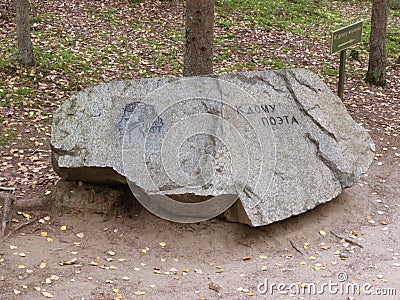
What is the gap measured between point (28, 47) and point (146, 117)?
4522mm

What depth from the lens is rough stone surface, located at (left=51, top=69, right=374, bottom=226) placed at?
5.45m

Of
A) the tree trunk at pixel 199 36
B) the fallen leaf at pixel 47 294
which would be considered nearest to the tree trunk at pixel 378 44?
the tree trunk at pixel 199 36

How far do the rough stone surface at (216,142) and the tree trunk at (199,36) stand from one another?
1225 millimetres

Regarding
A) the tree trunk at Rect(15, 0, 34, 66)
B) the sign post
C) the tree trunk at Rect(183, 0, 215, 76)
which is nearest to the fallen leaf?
the tree trunk at Rect(183, 0, 215, 76)

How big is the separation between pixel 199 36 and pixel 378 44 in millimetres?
4668

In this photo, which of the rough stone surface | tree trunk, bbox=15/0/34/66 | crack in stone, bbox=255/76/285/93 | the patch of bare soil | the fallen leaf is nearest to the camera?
the fallen leaf

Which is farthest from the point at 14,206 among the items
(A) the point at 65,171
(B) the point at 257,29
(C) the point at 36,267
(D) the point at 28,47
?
(B) the point at 257,29

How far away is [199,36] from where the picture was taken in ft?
22.9

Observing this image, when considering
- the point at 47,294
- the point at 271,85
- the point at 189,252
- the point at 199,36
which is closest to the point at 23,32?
the point at 199,36

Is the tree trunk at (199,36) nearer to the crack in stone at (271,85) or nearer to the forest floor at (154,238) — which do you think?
the crack in stone at (271,85)

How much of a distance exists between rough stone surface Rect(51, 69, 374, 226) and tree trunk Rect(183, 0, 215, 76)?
122 cm

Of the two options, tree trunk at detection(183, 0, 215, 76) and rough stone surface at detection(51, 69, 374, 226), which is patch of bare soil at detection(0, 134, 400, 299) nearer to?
rough stone surface at detection(51, 69, 374, 226)

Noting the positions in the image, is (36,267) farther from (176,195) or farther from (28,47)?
(28,47)

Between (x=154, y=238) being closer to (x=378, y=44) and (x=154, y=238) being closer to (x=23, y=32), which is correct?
(x=23, y=32)
